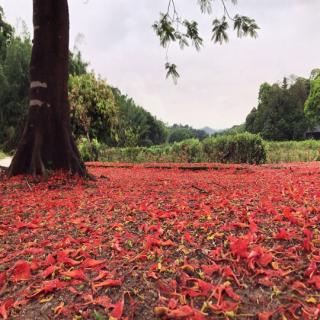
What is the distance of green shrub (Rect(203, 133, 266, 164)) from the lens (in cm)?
1756

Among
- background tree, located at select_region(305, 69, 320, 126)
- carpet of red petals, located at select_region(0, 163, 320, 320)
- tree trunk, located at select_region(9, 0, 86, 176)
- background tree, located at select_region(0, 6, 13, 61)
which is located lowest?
carpet of red petals, located at select_region(0, 163, 320, 320)

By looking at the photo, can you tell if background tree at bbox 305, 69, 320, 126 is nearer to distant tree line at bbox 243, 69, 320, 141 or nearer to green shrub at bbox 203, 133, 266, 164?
distant tree line at bbox 243, 69, 320, 141

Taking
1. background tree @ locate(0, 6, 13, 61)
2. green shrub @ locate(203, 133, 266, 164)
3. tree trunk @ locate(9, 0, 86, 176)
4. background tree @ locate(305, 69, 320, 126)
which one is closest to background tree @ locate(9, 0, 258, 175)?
tree trunk @ locate(9, 0, 86, 176)

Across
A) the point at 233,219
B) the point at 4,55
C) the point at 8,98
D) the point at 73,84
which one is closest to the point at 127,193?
the point at 233,219

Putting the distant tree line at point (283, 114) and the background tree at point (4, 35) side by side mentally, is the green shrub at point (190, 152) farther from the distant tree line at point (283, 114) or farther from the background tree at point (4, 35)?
the distant tree line at point (283, 114)

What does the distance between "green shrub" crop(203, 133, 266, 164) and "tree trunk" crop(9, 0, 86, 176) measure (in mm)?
10721

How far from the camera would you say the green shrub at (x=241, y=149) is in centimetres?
1756

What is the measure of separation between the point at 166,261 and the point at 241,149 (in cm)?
1550

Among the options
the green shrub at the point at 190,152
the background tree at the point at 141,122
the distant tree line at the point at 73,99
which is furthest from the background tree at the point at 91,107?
the background tree at the point at 141,122

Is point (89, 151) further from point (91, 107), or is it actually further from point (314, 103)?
point (314, 103)

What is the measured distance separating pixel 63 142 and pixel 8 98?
31270 mm

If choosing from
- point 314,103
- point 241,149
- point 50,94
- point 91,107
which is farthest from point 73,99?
point 314,103

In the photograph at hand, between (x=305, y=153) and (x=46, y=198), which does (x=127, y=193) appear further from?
(x=305, y=153)

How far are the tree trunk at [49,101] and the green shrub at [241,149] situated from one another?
10.7 meters
